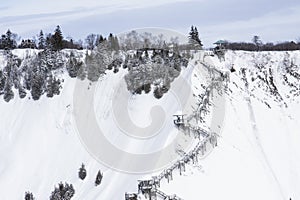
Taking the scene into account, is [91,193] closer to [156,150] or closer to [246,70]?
[156,150]

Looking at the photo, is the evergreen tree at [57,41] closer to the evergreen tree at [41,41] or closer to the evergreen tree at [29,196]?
the evergreen tree at [41,41]

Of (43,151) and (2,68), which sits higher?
(2,68)

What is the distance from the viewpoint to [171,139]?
1355 inches

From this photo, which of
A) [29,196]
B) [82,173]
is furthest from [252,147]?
[29,196]

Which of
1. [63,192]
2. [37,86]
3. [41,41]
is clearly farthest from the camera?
[41,41]

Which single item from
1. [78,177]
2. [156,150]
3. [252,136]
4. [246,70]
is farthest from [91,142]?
[246,70]

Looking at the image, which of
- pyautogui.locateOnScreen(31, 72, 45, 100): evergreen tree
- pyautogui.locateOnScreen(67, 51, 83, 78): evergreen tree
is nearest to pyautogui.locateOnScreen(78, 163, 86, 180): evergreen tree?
pyautogui.locateOnScreen(31, 72, 45, 100): evergreen tree

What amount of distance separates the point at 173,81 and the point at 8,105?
18.7m

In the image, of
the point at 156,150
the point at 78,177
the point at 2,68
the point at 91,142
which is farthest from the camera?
the point at 2,68

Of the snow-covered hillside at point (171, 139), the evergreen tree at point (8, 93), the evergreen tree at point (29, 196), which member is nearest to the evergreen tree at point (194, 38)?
the snow-covered hillside at point (171, 139)

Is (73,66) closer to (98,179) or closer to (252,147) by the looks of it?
(98,179)

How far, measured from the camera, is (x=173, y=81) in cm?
4594

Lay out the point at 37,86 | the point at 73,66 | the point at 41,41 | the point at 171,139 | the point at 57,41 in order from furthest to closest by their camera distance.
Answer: the point at 41,41 → the point at 57,41 → the point at 73,66 → the point at 37,86 → the point at 171,139

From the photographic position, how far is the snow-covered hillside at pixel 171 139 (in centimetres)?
3244
